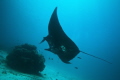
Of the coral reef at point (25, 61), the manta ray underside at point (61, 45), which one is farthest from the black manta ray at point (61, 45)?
the coral reef at point (25, 61)

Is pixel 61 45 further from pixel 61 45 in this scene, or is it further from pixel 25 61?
pixel 25 61

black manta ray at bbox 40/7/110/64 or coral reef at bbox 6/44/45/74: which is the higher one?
coral reef at bbox 6/44/45/74

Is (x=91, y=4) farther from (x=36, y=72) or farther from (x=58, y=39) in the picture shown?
(x=58, y=39)

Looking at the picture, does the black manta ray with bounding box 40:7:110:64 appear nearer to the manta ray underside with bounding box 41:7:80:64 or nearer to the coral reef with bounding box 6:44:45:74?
the manta ray underside with bounding box 41:7:80:64

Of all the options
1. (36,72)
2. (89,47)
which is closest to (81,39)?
(89,47)

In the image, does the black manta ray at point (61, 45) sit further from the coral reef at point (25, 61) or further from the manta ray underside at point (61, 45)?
the coral reef at point (25, 61)

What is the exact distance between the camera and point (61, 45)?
4.57 m

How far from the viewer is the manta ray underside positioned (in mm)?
4516

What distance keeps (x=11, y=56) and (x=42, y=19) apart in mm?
125023

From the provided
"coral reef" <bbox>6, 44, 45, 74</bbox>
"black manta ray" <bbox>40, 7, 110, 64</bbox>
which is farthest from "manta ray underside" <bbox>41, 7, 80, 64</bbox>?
"coral reef" <bbox>6, 44, 45, 74</bbox>

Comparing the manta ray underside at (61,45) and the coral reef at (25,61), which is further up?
the coral reef at (25,61)

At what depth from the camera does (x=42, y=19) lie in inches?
5271

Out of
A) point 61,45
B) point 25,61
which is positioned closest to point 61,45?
point 61,45

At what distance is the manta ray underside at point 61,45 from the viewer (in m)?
4.52
